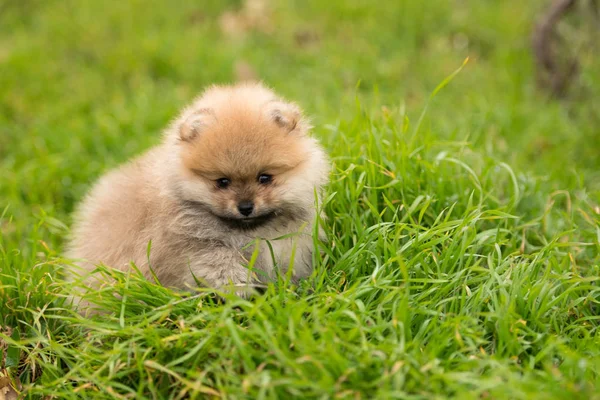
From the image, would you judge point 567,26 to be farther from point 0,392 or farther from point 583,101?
point 0,392

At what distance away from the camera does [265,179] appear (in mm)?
3426

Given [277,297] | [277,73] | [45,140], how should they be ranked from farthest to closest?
[277,73] → [45,140] → [277,297]

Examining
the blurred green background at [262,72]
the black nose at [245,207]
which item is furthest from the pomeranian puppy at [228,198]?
the blurred green background at [262,72]

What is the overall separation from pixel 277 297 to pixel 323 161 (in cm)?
98

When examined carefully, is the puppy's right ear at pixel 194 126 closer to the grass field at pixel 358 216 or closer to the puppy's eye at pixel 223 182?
the puppy's eye at pixel 223 182

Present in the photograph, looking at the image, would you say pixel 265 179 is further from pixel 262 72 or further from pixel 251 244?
pixel 262 72

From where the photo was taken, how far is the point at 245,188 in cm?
334

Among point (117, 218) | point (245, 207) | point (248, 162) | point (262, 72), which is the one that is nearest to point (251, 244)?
point (245, 207)

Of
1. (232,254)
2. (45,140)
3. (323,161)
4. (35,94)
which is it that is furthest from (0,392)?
→ (35,94)

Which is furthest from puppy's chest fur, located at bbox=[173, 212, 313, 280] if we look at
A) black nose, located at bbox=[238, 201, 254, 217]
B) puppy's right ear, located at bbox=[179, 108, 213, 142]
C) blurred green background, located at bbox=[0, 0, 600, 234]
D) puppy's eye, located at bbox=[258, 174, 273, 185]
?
blurred green background, located at bbox=[0, 0, 600, 234]

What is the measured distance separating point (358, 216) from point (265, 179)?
0.78 meters

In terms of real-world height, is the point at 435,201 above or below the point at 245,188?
below

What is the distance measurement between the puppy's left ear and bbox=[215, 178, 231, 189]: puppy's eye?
45 centimetres

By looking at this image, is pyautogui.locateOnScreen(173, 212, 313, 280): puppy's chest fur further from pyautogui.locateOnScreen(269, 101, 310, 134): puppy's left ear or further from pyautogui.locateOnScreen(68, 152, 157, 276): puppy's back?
pyautogui.locateOnScreen(269, 101, 310, 134): puppy's left ear
